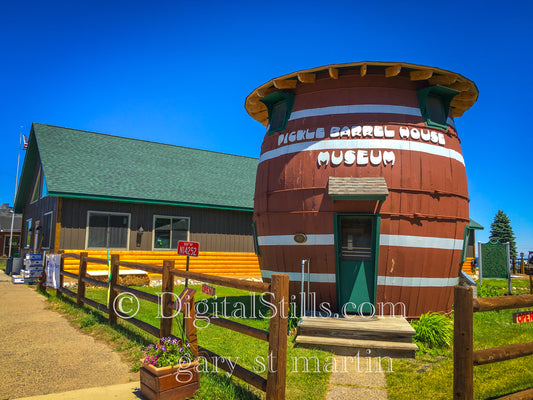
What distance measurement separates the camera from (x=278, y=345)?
3.67 m

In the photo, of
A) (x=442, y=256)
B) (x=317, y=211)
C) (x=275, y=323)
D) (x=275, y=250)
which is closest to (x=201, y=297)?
(x=275, y=250)

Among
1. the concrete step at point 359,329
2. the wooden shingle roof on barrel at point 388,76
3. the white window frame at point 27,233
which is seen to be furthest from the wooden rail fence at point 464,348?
the white window frame at point 27,233

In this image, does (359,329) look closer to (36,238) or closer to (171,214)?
(171,214)

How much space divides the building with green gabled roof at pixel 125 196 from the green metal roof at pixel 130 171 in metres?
0.04

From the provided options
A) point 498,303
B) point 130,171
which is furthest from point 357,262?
point 130,171

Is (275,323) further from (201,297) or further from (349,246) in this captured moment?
(201,297)

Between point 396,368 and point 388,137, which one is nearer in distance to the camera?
point 396,368

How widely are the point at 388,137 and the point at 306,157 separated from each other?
1.41 meters

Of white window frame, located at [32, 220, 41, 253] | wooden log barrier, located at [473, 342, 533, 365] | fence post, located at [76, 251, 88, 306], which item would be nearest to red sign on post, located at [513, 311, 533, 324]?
wooden log barrier, located at [473, 342, 533, 365]

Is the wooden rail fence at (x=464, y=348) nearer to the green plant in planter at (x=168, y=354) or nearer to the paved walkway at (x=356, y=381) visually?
the paved walkway at (x=356, y=381)

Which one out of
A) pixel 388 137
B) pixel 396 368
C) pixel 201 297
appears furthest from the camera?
pixel 201 297

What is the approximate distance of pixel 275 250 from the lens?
24.5 ft

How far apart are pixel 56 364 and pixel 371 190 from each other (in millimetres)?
4937

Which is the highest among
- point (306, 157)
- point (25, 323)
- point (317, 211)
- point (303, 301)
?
point (306, 157)
